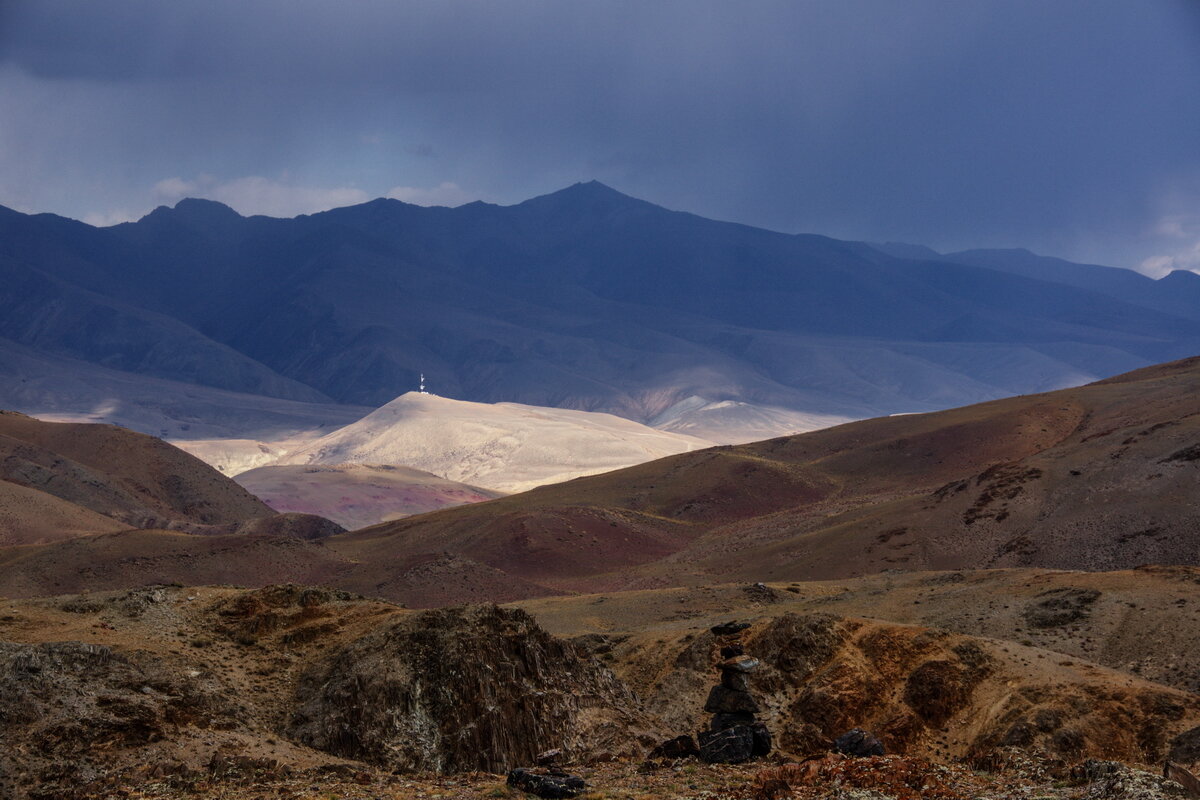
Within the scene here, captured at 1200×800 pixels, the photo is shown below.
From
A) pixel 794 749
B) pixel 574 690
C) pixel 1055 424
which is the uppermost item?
pixel 1055 424

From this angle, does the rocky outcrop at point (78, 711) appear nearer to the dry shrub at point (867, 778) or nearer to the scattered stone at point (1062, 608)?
the dry shrub at point (867, 778)

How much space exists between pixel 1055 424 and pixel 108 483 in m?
83.0

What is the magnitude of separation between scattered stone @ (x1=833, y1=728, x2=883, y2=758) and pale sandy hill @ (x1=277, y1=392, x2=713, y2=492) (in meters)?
135

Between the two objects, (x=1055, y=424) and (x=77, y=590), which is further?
(x=1055, y=424)

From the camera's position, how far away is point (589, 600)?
167ft

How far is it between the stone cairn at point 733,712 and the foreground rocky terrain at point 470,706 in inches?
16.1

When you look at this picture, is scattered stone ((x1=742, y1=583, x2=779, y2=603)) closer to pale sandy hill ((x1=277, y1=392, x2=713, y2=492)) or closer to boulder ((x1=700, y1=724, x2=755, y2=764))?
boulder ((x1=700, y1=724, x2=755, y2=764))

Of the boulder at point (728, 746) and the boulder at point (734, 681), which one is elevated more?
the boulder at point (734, 681)

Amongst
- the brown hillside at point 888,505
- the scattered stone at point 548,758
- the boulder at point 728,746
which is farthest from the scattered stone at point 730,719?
the brown hillside at point 888,505

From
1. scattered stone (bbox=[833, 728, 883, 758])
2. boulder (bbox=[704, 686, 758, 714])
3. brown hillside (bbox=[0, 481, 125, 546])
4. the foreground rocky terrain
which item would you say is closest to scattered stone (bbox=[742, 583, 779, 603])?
the foreground rocky terrain

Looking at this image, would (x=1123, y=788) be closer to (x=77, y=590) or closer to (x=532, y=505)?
(x=77, y=590)

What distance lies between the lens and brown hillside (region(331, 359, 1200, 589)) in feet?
177

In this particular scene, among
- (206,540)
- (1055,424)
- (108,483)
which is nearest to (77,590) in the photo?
(206,540)

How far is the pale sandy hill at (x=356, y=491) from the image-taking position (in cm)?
12688
